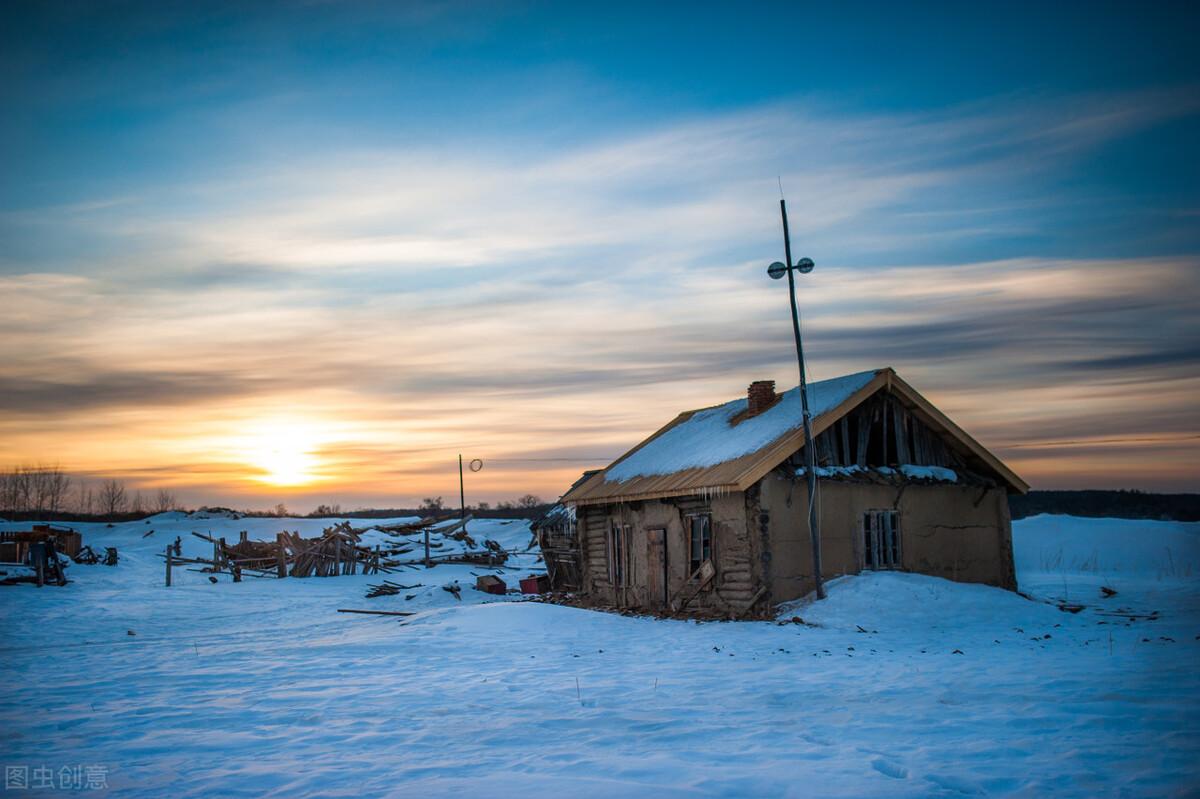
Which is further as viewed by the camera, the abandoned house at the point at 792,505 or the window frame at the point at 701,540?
the window frame at the point at 701,540

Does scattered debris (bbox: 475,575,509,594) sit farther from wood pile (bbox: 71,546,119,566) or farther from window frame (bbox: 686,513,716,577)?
wood pile (bbox: 71,546,119,566)

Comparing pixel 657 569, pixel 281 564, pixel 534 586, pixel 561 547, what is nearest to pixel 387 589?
pixel 534 586

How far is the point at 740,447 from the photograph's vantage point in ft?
63.9

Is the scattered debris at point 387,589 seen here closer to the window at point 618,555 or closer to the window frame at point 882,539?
the window at point 618,555

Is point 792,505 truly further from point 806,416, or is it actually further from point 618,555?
point 618,555

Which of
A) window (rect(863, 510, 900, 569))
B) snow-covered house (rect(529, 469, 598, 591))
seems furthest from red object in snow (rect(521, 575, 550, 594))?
window (rect(863, 510, 900, 569))

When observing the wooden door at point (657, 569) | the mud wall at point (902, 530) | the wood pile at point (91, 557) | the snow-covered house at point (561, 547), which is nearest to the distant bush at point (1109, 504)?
the snow-covered house at point (561, 547)

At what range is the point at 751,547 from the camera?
17750 millimetres

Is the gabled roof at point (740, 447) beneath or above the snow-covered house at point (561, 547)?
above

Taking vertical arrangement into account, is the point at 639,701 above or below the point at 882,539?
below

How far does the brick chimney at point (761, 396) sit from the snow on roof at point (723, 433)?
260 mm

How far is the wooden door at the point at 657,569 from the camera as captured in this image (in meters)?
Result: 20.1

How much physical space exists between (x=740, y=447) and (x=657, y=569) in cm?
359

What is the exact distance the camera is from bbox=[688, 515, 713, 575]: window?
1914 centimetres
